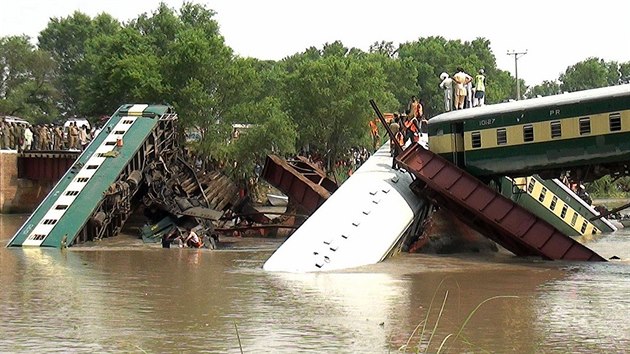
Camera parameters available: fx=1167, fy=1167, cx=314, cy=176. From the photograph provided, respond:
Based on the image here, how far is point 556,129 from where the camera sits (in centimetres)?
3222

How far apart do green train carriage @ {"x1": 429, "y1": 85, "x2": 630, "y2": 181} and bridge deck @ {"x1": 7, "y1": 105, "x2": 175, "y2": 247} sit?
11247 mm

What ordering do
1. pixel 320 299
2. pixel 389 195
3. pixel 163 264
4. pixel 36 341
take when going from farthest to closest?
pixel 389 195
pixel 163 264
pixel 320 299
pixel 36 341

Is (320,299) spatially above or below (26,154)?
below

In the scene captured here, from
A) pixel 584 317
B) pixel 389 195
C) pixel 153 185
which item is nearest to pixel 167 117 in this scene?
pixel 153 185

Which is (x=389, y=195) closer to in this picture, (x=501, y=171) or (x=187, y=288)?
(x=501, y=171)

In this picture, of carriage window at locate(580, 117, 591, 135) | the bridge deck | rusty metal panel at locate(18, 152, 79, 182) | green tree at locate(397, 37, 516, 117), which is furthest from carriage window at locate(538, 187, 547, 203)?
green tree at locate(397, 37, 516, 117)

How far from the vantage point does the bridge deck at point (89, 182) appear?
35844 millimetres

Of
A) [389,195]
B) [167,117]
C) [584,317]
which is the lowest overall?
[584,317]

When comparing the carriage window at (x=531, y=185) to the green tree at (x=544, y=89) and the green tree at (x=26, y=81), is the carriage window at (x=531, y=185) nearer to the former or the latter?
the green tree at (x=26, y=81)

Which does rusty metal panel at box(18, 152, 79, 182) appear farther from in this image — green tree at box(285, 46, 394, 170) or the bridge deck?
green tree at box(285, 46, 394, 170)

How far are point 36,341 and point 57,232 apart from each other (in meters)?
18.4

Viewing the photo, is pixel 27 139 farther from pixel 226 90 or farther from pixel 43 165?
pixel 226 90

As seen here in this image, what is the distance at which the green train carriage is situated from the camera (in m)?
31.2

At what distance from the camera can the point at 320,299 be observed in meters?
22.9
